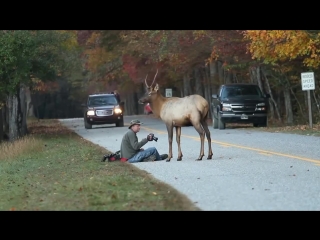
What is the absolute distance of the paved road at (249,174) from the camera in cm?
1155

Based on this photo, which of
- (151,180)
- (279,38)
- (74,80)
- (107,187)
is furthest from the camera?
(74,80)

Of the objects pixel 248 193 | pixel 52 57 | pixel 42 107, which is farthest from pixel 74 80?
pixel 248 193

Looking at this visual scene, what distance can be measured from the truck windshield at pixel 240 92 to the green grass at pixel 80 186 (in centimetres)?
1255

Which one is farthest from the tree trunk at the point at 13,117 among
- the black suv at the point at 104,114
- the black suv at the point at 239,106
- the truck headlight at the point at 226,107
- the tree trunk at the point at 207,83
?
the tree trunk at the point at 207,83

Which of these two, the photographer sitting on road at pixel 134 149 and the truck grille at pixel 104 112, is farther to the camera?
the truck grille at pixel 104 112

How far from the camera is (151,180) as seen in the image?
1484 centimetres

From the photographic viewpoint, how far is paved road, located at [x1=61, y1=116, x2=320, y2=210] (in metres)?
11.6

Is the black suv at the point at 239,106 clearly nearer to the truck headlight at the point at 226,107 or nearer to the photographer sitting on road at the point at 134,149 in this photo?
the truck headlight at the point at 226,107

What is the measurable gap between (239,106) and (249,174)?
66.7 ft

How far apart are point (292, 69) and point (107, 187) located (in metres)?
26.2

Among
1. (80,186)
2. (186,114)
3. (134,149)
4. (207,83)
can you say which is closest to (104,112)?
(207,83)
